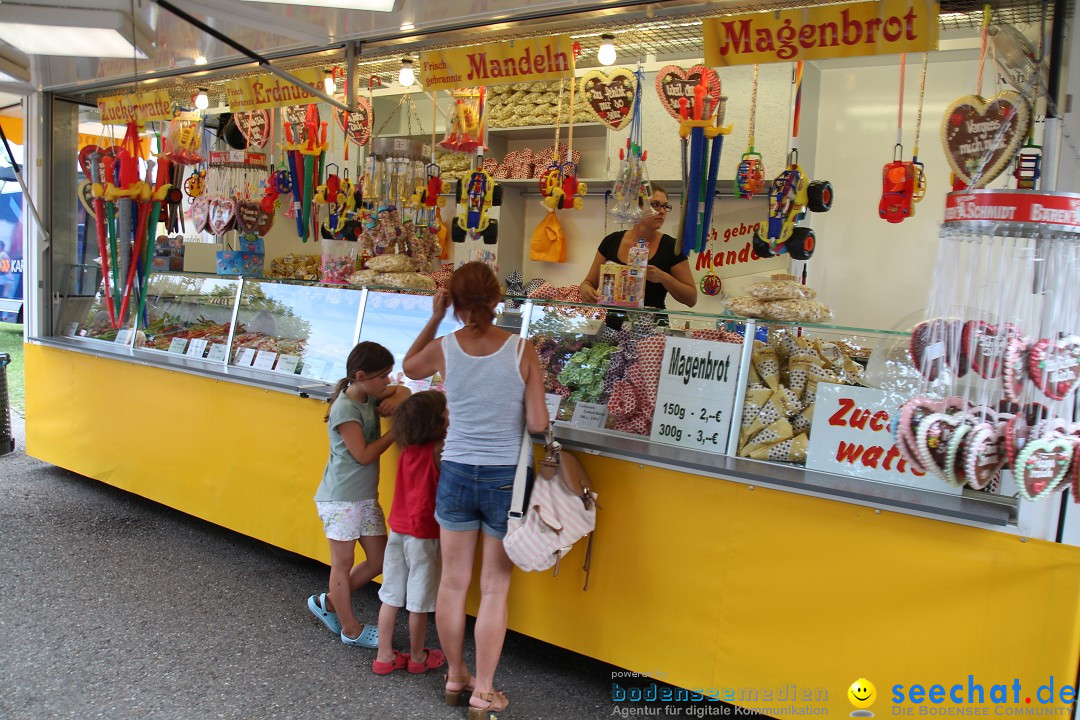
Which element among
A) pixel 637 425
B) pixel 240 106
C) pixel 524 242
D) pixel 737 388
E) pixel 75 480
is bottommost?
pixel 75 480

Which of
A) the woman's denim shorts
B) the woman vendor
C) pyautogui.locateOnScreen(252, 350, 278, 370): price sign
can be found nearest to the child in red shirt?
the woman's denim shorts

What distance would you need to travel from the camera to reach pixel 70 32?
13.0 ft

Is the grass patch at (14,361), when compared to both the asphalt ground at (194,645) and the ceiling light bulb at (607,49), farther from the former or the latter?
the ceiling light bulb at (607,49)

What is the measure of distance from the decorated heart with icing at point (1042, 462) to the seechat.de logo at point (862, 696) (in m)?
0.93

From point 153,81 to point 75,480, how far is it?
8.78 ft

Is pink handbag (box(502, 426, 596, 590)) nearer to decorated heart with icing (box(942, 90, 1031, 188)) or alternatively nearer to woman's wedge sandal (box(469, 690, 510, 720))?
woman's wedge sandal (box(469, 690, 510, 720))

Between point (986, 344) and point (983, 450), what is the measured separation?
0.23m

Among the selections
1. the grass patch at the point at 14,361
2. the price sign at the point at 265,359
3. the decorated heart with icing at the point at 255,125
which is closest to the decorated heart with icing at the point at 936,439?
the price sign at the point at 265,359

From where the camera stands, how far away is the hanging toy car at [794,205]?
3598 millimetres

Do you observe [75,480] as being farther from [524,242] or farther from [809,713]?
[809,713]

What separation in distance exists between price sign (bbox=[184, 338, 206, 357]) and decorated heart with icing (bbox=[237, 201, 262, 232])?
77 centimetres

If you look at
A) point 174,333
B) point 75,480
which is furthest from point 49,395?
point 174,333

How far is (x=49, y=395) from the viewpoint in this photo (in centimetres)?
533

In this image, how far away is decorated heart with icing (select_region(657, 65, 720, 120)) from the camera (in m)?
3.51
